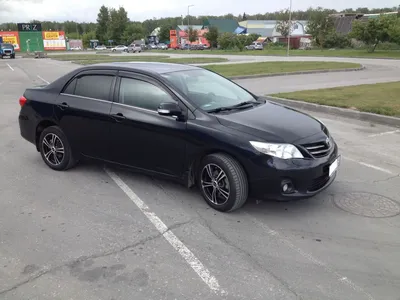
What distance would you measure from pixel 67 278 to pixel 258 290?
153cm

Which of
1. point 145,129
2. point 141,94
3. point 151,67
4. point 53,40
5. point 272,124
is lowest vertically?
point 145,129

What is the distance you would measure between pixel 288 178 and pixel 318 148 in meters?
0.56

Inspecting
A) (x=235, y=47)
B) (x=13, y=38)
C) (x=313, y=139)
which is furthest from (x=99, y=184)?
(x=13, y=38)

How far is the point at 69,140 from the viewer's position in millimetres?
5402

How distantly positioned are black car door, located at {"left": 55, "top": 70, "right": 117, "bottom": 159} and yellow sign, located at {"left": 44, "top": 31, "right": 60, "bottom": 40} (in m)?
92.4

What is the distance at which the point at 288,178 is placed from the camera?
12.8 feet

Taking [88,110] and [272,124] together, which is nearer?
[272,124]

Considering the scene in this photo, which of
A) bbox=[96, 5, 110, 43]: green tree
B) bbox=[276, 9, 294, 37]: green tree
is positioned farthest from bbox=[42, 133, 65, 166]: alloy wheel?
bbox=[96, 5, 110, 43]: green tree

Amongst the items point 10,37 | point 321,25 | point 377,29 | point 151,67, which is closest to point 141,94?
point 151,67

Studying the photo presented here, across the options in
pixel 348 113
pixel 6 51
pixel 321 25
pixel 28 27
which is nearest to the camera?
pixel 348 113

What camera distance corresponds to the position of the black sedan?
157 inches

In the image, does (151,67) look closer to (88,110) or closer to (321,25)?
(88,110)

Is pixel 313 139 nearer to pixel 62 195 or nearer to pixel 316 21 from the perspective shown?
pixel 62 195

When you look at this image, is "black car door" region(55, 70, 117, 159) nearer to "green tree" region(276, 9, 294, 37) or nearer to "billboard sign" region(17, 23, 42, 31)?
"green tree" region(276, 9, 294, 37)
